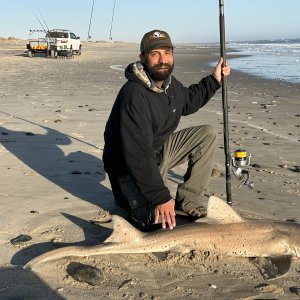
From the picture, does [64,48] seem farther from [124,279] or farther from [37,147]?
[124,279]

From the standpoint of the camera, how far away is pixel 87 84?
17.6 metres

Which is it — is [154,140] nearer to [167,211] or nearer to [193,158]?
[193,158]

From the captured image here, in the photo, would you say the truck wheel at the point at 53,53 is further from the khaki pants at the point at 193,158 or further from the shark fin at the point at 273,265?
the shark fin at the point at 273,265

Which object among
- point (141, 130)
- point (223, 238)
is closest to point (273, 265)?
Answer: point (223, 238)

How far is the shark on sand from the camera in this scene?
12.4 feet

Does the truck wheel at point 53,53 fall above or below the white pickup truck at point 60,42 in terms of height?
below

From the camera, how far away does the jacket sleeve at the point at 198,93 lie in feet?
16.1

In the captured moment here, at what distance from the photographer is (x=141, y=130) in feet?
12.9

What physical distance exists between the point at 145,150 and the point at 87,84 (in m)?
14.1

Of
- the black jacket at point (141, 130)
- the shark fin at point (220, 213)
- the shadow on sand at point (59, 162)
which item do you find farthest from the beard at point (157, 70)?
the shadow on sand at point (59, 162)

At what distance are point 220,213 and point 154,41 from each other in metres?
1.62

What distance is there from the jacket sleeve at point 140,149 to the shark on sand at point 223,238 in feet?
1.11

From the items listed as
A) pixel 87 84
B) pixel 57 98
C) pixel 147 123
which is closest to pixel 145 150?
pixel 147 123

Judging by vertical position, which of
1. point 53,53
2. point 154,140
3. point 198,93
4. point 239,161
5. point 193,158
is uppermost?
point 53,53
